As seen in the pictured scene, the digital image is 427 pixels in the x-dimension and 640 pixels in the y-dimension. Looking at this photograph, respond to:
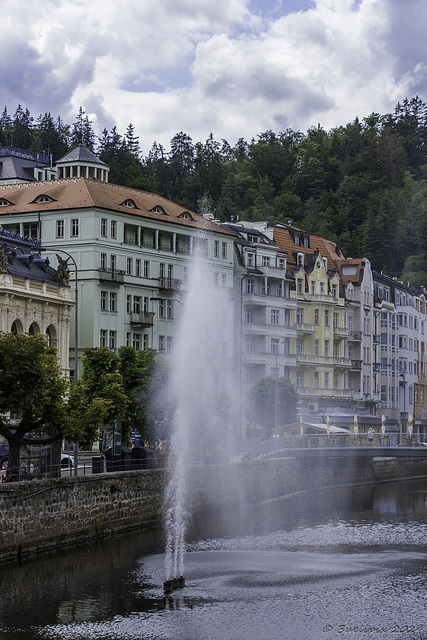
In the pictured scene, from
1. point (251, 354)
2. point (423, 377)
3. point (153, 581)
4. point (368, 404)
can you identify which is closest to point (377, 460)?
point (251, 354)

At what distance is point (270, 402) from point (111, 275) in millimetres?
17239

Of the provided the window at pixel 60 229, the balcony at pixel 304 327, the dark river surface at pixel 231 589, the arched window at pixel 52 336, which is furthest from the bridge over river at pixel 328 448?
the window at pixel 60 229

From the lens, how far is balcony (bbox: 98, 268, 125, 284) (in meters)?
99.2

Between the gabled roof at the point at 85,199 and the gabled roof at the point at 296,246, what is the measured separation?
57.5ft

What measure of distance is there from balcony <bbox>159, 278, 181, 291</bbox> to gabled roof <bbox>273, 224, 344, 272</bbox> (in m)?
21.5

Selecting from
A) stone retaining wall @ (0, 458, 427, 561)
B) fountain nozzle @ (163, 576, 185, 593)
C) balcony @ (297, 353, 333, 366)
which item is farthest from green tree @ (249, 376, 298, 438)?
fountain nozzle @ (163, 576, 185, 593)

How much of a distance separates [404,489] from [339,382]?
32.4 metres

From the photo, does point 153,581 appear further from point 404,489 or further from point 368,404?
point 368,404

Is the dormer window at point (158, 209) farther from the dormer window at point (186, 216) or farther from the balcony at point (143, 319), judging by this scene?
the balcony at point (143, 319)

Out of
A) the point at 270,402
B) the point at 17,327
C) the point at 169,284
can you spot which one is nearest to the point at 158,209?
the point at 169,284

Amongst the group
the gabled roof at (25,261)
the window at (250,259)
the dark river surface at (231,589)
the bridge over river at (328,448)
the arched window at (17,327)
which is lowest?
the dark river surface at (231,589)

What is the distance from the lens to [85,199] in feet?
332

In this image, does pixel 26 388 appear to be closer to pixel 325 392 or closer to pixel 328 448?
pixel 328 448

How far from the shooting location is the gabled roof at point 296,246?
5089 inches
